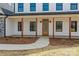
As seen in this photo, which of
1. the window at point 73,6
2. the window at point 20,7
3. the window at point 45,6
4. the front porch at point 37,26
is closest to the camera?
the front porch at point 37,26

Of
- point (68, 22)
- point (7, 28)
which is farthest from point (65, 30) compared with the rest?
point (7, 28)

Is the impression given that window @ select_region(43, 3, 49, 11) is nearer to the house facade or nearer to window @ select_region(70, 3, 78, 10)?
the house facade

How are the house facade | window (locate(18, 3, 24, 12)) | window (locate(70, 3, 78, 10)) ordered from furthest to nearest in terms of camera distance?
window (locate(18, 3, 24, 12)), window (locate(70, 3, 78, 10)), the house facade

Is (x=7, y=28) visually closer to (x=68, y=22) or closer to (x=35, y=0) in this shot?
(x=35, y=0)

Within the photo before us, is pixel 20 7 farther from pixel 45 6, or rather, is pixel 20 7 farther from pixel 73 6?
pixel 73 6

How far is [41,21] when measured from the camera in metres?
32.6

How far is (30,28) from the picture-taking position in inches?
1302

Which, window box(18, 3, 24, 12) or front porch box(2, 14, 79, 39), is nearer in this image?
front porch box(2, 14, 79, 39)

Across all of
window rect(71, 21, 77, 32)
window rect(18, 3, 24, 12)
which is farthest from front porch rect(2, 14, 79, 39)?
window rect(18, 3, 24, 12)

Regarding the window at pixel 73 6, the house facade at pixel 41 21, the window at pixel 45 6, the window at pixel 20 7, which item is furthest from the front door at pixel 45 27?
the window at pixel 73 6

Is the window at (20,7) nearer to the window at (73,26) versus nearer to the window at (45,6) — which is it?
the window at (45,6)

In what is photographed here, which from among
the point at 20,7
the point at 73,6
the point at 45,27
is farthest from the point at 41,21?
the point at 73,6

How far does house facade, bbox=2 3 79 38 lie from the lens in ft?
104

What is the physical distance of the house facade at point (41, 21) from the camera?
3170cm
